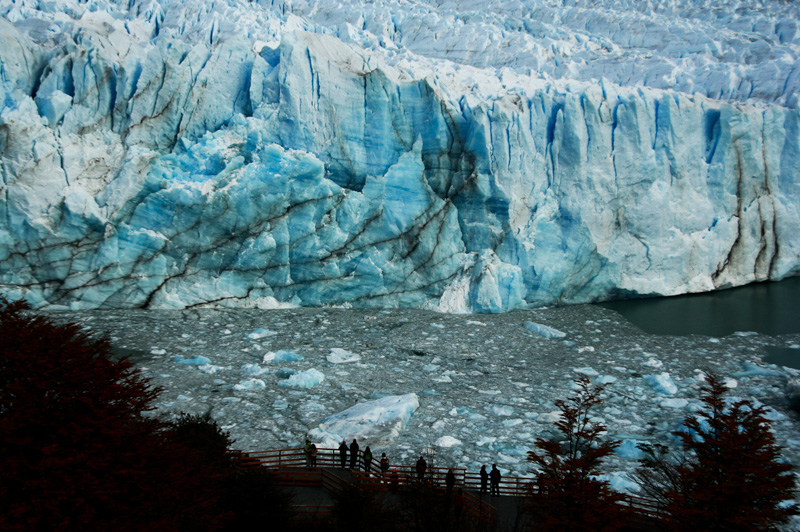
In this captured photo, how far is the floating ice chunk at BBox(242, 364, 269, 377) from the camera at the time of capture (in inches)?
387

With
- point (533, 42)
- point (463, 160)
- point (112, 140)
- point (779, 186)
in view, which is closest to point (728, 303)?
point (779, 186)

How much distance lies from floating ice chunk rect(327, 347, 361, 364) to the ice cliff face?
3.51 metres

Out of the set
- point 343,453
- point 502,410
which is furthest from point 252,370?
point 502,410

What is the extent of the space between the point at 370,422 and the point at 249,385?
250 cm

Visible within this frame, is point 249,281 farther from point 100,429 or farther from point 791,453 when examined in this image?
point 791,453

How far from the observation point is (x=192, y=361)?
10211mm

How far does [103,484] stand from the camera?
4.11 m

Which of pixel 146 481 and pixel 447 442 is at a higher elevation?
pixel 447 442

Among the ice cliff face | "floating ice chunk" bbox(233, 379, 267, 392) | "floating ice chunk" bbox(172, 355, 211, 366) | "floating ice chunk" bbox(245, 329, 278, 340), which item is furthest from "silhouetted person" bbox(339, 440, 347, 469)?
the ice cliff face

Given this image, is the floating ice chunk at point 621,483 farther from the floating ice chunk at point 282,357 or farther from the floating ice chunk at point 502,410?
the floating ice chunk at point 282,357

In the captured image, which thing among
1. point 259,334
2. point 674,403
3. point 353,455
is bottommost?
point 353,455

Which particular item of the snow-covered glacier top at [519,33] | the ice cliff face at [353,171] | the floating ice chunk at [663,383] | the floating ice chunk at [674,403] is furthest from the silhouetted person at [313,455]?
the snow-covered glacier top at [519,33]

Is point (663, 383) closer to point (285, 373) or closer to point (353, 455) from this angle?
point (353, 455)

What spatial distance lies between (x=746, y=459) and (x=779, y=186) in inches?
630
